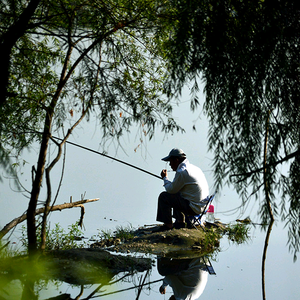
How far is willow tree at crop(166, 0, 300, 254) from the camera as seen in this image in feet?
9.84

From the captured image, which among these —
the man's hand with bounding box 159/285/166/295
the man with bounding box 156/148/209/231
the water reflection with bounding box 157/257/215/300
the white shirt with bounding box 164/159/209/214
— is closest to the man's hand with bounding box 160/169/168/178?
the man with bounding box 156/148/209/231

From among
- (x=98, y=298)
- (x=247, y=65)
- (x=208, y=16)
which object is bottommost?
(x=98, y=298)

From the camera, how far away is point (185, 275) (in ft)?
14.4

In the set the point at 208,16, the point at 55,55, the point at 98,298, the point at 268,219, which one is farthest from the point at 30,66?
the point at 268,219

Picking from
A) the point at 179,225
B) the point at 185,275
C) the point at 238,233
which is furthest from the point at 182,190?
the point at 185,275

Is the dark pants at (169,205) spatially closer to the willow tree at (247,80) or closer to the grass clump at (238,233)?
the grass clump at (238,233)

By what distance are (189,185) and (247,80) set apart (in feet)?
10.8

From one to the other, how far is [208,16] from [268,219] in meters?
1.63

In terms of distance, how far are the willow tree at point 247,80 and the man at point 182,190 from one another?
285 cm

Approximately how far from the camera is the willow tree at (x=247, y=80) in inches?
118

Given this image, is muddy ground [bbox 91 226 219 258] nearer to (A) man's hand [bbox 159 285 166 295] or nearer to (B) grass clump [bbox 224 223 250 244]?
(B) grass clump [bbox 224 223 250 244]

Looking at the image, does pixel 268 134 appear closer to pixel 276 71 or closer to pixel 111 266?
pixel 276 71

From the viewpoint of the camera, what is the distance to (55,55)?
477 centimetres

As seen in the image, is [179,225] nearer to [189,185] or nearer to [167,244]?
[189,185]
